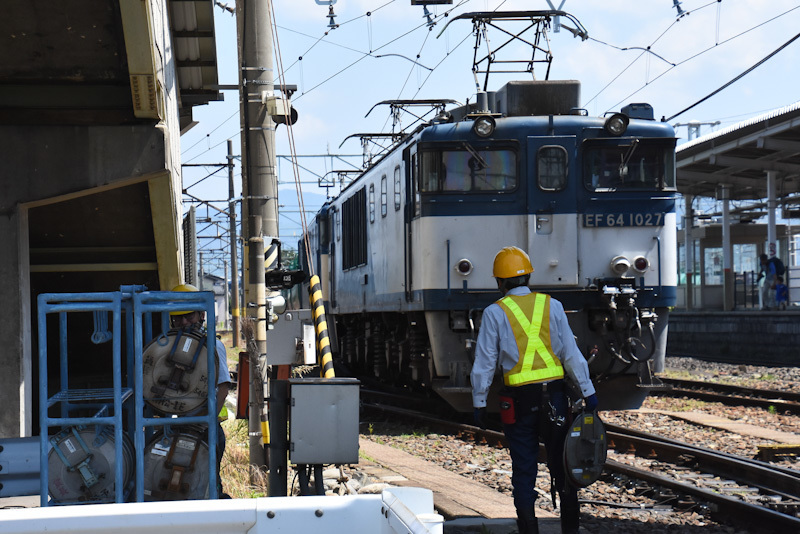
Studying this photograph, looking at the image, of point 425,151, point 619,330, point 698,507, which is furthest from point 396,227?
point 698,507

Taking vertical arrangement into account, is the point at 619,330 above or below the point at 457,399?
above

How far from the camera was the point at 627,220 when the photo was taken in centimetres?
1080

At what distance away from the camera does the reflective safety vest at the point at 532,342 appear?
20.1ft

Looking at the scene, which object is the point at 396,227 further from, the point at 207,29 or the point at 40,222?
the point at 40,222

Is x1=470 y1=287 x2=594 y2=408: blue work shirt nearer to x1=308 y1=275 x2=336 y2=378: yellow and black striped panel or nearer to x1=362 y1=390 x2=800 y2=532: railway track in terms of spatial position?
x1=362 y1=390 x2=800 y2=532: railway track

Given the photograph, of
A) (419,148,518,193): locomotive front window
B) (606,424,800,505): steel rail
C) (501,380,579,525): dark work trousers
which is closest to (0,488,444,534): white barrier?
(501,380,579,525): dark work trousers

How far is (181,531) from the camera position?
284cm

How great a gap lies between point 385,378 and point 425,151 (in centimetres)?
634

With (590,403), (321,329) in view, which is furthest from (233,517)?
(321,329)

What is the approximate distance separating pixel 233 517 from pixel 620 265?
27.3ft

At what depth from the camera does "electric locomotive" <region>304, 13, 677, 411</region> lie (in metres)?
10.6

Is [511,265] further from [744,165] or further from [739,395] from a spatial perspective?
[744,165]

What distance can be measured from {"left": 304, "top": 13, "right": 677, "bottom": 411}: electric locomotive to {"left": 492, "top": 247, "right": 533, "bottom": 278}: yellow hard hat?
13.5 ft

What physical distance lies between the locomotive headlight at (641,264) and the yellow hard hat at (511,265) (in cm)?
463
